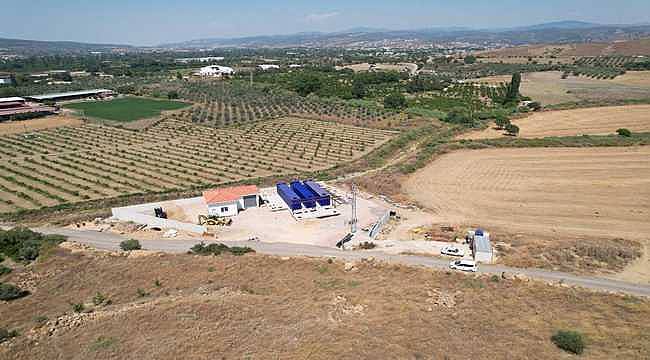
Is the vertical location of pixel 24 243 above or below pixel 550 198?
above

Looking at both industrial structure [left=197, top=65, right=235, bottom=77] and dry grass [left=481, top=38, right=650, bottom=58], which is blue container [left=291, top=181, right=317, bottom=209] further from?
dry grass [left=481, top=38, right=650, bottom=58]

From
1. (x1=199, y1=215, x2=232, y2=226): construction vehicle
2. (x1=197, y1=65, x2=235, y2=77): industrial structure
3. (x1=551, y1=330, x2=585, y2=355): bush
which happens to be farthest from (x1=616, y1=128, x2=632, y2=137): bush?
(x1=197, y1=65, x2=235, y2=77): industrial structure

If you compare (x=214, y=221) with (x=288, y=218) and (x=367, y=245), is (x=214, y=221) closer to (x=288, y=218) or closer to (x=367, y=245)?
(x=288, y=218)

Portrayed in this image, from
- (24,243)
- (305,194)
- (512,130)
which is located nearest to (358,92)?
(512,130)

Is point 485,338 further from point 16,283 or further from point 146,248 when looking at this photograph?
point 16,283

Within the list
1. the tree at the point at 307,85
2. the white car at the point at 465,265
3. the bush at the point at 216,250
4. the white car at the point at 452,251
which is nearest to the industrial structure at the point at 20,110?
the tree at the point at 307,85
